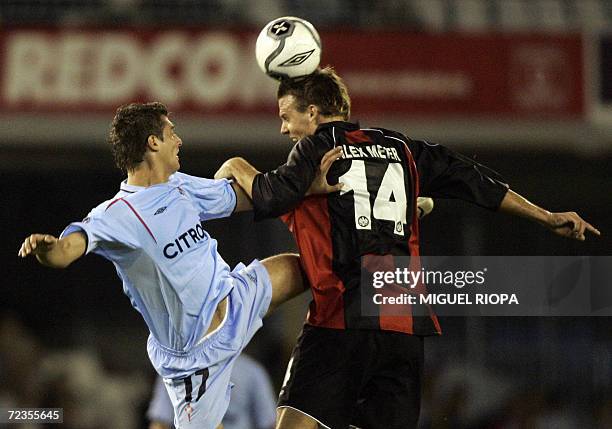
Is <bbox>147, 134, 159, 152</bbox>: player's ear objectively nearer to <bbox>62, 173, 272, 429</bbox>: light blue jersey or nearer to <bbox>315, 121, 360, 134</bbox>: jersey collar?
<bbox>62, 173, 272, 429</bbox>: light blue jersey

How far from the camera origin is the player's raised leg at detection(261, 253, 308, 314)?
4.76 meters

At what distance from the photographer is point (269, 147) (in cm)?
1014

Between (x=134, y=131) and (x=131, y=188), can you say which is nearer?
(x=131, y=188)

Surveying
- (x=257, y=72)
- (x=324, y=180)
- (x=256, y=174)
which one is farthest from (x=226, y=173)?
(x=257, y=72)

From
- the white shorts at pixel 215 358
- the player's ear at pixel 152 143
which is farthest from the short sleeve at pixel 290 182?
→ the player's ear at pixel 152 143

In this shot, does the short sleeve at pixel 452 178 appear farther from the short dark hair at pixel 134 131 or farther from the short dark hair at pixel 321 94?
the short dark hair at pixel 134 131

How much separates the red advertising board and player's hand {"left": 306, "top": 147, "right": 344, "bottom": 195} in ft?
17.2

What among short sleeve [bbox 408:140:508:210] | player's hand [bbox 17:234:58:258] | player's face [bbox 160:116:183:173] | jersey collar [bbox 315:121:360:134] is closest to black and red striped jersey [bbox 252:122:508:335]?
jersey collar [bbox 315:121:360:134]

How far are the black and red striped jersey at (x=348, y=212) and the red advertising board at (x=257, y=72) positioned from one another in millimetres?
5097

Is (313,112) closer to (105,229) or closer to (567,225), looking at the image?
(105,229)

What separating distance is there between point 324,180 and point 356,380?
0.82 metres

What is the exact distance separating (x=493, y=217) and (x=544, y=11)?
6.94 feet

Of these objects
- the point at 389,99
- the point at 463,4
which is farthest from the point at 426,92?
the point at 463,4

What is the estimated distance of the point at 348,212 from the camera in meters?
4.50
